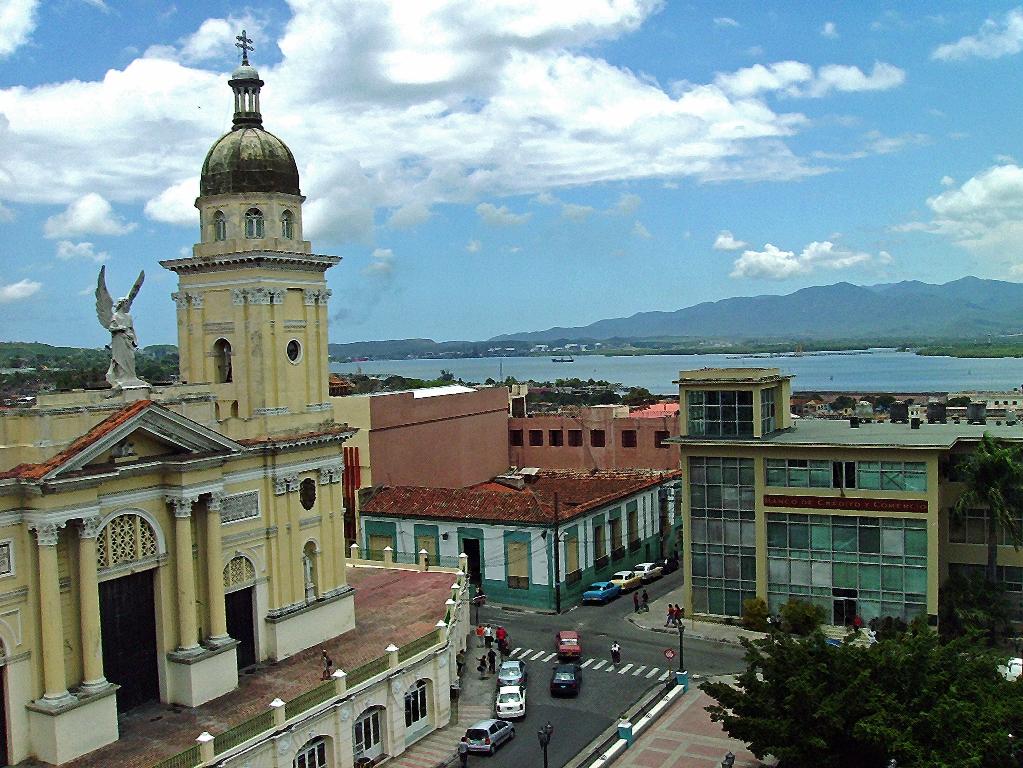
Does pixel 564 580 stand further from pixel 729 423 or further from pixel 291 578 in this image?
pixel 291 578

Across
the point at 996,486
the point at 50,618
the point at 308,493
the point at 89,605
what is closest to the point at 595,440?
the point at 996,486

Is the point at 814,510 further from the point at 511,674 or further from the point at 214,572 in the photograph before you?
the point at 214,572

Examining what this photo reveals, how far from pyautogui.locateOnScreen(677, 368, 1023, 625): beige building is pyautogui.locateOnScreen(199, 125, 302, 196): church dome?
649 inches

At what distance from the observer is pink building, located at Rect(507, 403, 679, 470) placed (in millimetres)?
58219

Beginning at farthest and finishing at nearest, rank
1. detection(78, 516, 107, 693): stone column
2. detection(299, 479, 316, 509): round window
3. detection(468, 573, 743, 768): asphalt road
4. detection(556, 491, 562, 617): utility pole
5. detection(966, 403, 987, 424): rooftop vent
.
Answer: detection(966, 403, 987, 424): rooftop vent < detection(556, 491, 562, 617): utility pole < detection(299, 479, 316, 509): round window < detection(468, 573, 743, 768): asphalt road < detection(78, 516, 107, 693): stone column

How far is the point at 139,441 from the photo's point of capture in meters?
23.9

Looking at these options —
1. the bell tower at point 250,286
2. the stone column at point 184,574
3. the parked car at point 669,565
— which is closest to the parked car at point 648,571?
the parked car at point 669,565

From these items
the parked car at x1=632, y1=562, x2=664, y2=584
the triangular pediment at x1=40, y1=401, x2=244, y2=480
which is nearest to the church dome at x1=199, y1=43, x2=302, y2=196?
the triangular pediment at x1=40, y1=401, x2=244, y2=480

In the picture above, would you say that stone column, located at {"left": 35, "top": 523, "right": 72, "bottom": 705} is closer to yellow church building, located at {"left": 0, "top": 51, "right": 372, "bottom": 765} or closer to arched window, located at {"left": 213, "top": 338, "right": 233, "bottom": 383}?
yellow church building, located at {"left": 0, "top": 51, "right": 372, "bottom": 765}

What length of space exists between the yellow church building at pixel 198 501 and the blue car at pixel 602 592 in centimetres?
1332

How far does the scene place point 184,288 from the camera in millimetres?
29484

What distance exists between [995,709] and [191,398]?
800 inches

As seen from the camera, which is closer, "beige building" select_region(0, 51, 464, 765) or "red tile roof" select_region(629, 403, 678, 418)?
"beige building" select_region(0, 51, 464, 765)

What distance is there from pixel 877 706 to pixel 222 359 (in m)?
20.1
